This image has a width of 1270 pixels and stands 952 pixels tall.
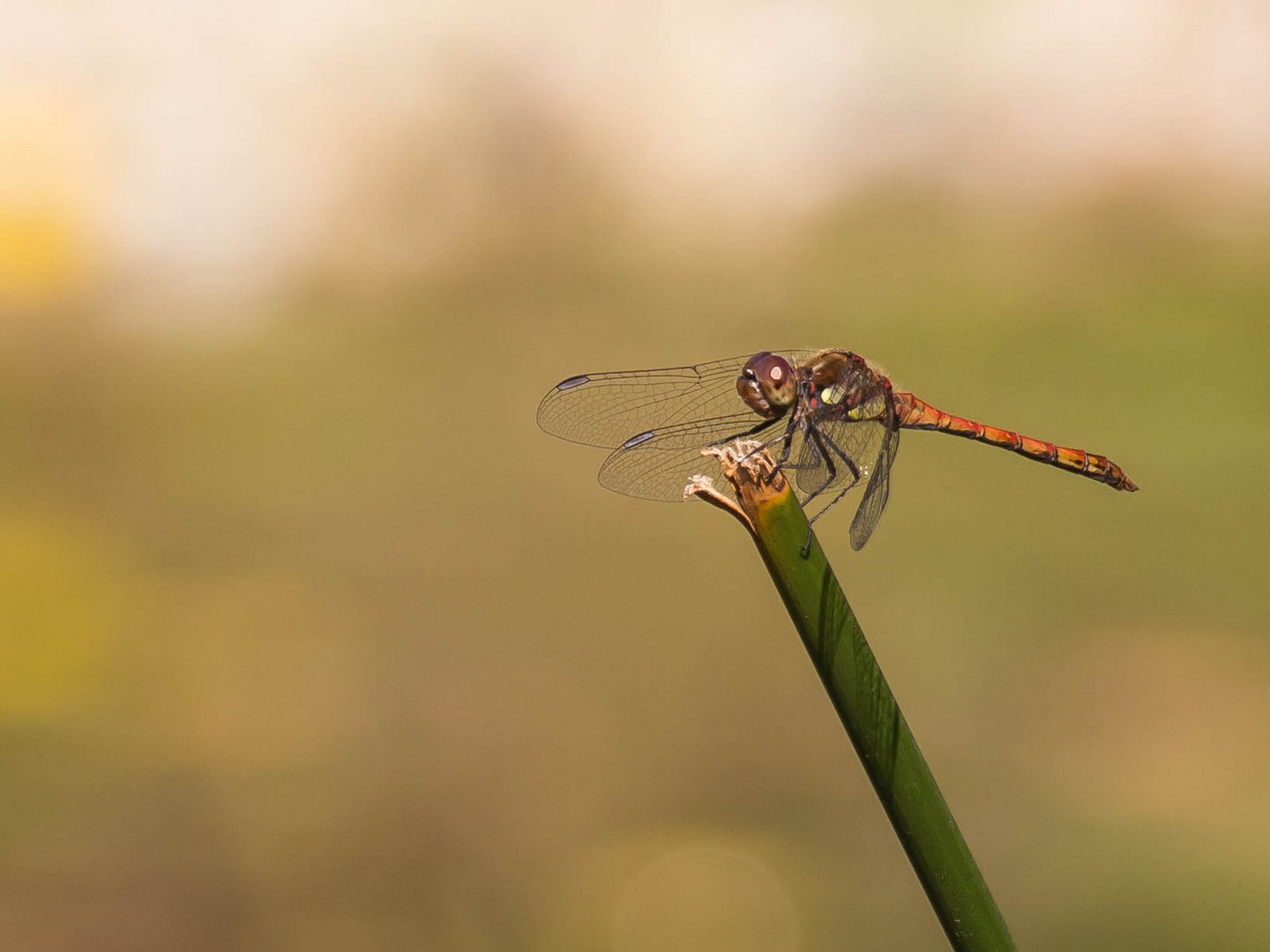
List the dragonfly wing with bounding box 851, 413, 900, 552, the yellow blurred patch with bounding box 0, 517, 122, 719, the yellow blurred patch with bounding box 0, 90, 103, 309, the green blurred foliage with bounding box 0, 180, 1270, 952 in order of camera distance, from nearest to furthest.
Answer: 1. the dragonfly wing with bounding box 851, 413, 900, 552
2. the green blurred foliage with bounding box 0, 180, 1270, 952
3. the yellow blurred patch with bounding box 0, 517, 122, 719
4. the yellow blurred patch with bounding box 0, 90, 103, 309

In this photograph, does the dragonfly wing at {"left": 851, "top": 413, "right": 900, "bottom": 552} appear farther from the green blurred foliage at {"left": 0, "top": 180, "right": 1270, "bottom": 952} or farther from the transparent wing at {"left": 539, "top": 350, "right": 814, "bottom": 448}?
the green blurred foliage at {"left": 0, "top": 180, "right": 1270, "bottom": 952}

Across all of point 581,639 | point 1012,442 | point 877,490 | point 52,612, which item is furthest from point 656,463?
point 52,612

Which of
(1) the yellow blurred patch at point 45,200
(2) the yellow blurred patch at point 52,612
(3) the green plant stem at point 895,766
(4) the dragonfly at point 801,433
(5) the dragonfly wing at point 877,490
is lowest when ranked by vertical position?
(3) the green plant stem at point 895,766

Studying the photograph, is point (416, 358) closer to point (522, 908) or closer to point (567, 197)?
point (567, 197)

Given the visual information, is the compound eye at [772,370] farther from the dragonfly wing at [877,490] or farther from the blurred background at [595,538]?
the blurred background at [595,538]

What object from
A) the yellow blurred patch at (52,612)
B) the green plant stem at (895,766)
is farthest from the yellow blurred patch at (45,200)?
the green plant stem at (895,766)

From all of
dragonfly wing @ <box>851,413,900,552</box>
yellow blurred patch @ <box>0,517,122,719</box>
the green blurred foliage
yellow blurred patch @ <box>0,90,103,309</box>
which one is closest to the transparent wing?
dragonfly wing @ <box>851,413,900,552</box>
